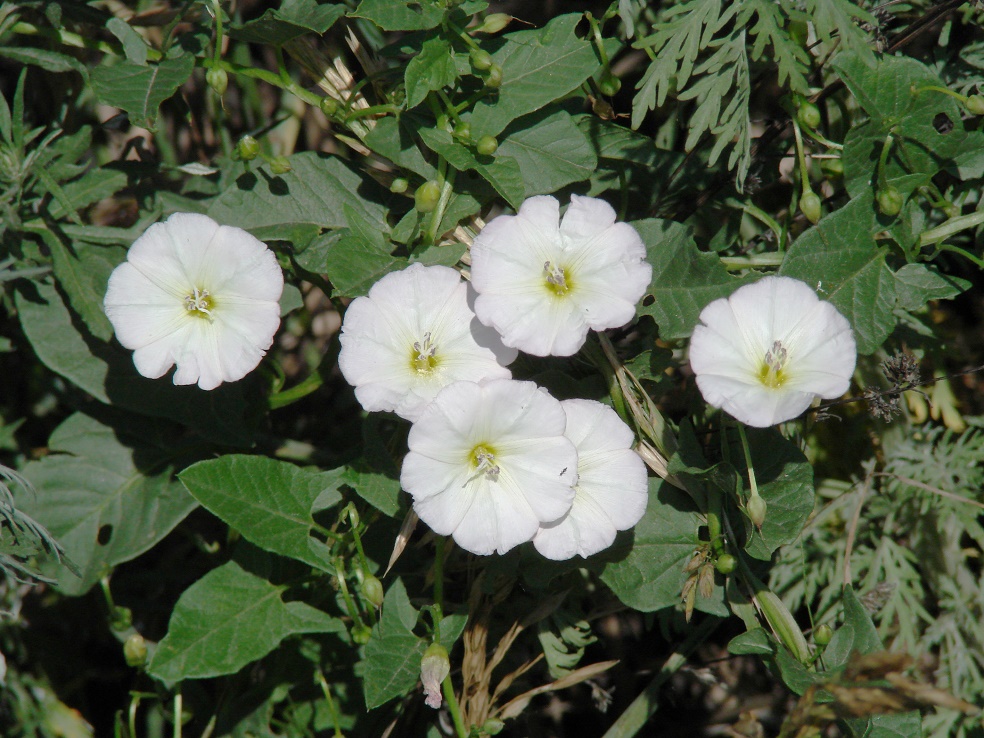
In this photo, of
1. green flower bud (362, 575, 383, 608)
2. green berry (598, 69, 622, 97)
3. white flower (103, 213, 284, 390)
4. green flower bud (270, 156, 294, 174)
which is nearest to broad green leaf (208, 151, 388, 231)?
green flower bud (270, 156, 294, 174)

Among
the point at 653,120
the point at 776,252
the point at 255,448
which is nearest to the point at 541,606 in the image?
the point at 255,448

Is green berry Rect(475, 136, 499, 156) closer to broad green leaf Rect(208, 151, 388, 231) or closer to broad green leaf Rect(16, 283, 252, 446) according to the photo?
broad green leaf Rect(208, 151, 388, 231)

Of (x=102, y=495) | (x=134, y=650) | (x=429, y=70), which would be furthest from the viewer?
(x=102, y=495)

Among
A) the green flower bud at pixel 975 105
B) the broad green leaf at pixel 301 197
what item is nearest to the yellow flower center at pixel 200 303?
the broad green leaf at pixel 301 197

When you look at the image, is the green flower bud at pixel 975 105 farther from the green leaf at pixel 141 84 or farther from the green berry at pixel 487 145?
the green leaf at pixel 141 84

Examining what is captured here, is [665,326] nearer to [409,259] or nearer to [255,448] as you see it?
[409,259]

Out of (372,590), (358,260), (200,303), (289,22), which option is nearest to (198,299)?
(200,303)

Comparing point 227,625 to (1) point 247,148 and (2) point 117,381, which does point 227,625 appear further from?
(1) point 247,148
